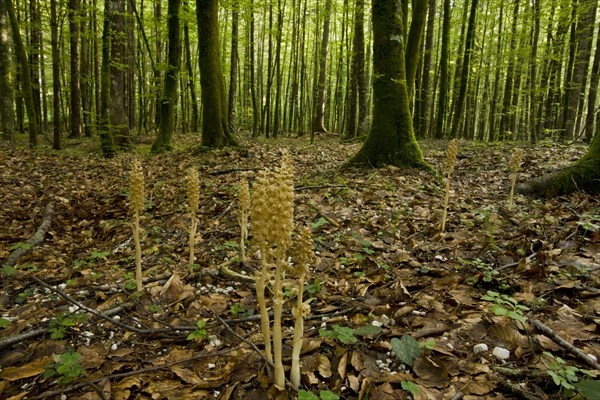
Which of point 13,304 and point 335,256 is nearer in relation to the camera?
point 13,304

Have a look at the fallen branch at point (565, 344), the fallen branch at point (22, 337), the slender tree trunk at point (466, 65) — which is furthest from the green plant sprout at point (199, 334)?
the slender tree trunk at point (466, 65)

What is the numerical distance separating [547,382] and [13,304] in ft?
14.3

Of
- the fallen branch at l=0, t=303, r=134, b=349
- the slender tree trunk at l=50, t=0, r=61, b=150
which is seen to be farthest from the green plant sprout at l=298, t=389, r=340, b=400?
the slender tree trunk at l=50, t=0, r=61, b=150

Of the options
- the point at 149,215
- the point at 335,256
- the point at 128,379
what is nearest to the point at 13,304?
the point at 128,379

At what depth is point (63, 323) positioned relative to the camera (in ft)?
9.14

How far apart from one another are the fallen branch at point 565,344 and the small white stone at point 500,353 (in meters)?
0.31

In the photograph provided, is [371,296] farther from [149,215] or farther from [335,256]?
[149,215]

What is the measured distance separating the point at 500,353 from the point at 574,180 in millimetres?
4615

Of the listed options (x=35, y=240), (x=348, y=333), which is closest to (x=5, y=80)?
(x=35, y=240)

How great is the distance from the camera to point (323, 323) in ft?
9.21

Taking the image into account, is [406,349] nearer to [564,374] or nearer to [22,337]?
[564,374]

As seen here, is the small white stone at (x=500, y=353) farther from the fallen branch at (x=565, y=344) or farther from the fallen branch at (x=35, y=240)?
the fallen branch at (x=35, y=240)

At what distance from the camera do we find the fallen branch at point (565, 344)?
2.07 meters

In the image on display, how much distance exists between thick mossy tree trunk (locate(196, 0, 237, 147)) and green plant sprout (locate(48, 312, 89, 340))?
26.5 feet
